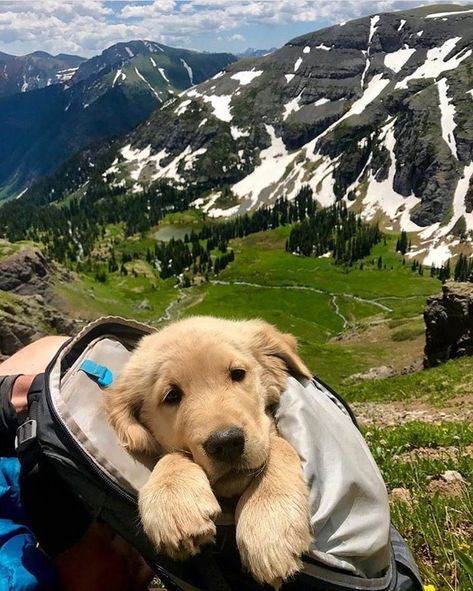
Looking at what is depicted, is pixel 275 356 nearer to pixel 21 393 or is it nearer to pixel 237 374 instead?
pixel 237 374

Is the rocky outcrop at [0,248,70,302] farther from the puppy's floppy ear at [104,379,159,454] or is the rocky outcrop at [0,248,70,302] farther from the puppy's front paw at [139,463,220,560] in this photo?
the puppy's front paw at [139,463,220,560]

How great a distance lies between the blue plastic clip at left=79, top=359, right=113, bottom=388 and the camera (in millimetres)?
4871

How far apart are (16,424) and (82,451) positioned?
2.03m

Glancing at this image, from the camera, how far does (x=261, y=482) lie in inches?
156

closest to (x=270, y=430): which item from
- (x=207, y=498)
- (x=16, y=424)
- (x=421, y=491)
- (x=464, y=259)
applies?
(x=207, y=498)

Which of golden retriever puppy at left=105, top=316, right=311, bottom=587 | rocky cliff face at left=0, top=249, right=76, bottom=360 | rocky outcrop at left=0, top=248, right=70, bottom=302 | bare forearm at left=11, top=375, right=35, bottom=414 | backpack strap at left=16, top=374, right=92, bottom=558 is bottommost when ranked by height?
rocky outcrop at left=0, top=248, right=70, bottom=302

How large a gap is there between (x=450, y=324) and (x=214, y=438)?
1528 inches

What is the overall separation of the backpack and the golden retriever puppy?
0.45 ft

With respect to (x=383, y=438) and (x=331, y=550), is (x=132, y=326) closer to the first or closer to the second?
(x=331, y=550)

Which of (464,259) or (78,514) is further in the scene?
(464,259)

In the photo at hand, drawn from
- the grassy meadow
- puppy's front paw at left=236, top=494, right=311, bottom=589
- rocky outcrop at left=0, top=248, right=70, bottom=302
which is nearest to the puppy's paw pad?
puppy's front paw at left=236, top=494, right=311, bottom=589

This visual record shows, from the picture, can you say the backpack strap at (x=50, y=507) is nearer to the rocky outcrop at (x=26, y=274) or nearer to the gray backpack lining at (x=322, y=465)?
the gray backpack lining at (x=322, y=465)

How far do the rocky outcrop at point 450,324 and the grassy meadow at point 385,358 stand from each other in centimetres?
447

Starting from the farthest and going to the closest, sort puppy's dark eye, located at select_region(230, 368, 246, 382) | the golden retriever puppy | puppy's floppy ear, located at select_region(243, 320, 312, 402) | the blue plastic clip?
puppy's floppy ear, located at select_region(243, 320, 312, 402), the blue plastic clip, puppy's dark eye, located at select_region(230, 368, 246, 382), the golden retriever puppy
